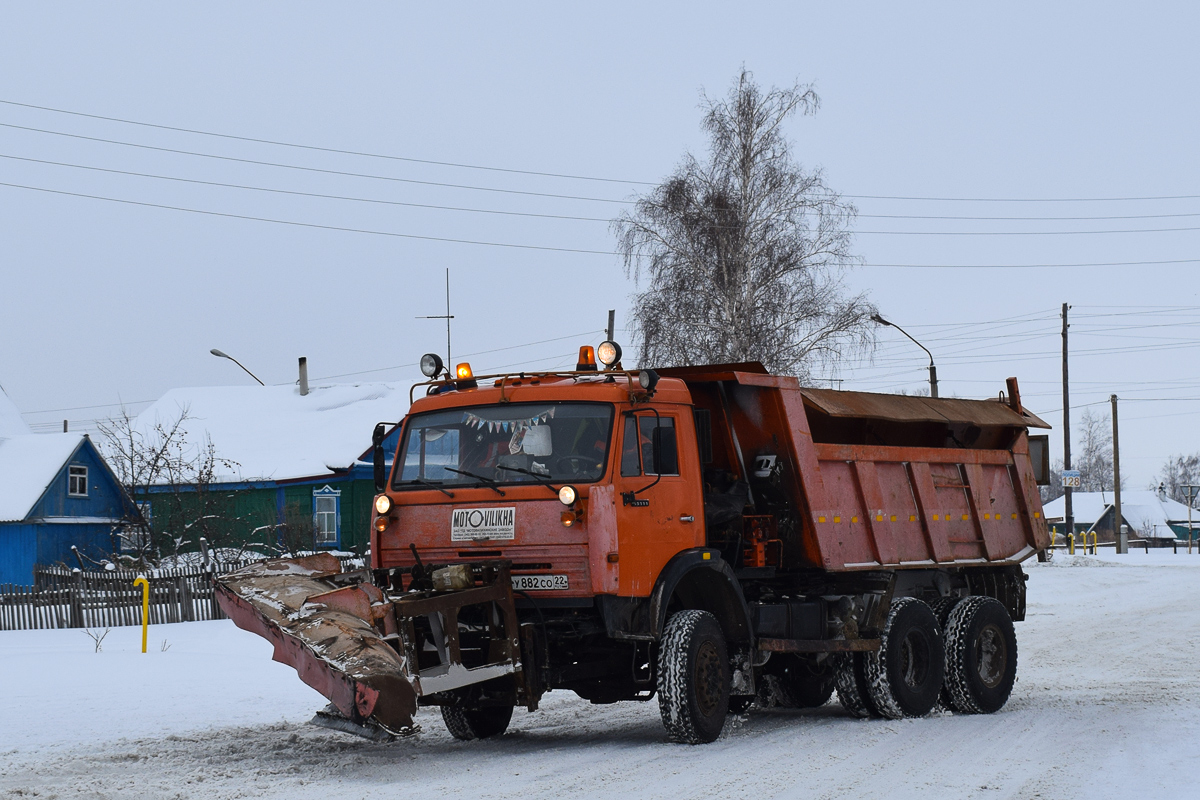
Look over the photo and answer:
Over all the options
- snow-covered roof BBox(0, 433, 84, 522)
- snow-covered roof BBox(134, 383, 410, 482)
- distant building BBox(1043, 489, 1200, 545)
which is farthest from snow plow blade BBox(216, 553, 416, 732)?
distant building BBox(1043, 489, 1200, 545)

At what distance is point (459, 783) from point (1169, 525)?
106m

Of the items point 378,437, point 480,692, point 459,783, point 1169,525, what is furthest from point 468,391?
point 1169,525

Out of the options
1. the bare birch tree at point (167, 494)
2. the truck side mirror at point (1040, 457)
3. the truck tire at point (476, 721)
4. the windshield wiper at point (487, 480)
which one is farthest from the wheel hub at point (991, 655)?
the bare birch tree at point (167, 494)

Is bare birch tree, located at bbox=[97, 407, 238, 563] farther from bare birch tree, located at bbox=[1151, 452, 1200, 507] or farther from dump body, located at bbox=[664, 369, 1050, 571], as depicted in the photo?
bare birch tree, located at bbox=[1151, 452, 1200, 507]

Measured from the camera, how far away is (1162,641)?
63.3 ft

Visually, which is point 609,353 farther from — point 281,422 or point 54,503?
point 281,422

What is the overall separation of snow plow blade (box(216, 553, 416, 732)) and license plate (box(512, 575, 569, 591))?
1.13m

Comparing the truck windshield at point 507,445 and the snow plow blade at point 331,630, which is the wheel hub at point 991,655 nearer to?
the truck windshield at point 507,445

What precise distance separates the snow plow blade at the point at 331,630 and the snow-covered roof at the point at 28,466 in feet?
93.6

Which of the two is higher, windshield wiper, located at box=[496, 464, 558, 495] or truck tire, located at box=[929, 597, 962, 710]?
windshield wiper, located at box=[496, 464, 558, 495]

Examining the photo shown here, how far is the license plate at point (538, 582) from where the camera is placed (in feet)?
29.8

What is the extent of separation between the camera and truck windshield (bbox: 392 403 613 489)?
9.33 m

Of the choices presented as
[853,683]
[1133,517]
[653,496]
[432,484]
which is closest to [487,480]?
[432,484]

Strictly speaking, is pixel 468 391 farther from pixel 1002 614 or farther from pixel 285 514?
pixel 285 514
